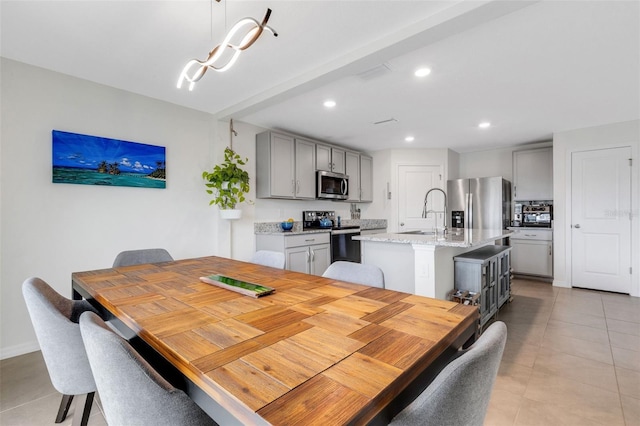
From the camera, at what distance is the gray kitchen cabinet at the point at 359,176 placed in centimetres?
523

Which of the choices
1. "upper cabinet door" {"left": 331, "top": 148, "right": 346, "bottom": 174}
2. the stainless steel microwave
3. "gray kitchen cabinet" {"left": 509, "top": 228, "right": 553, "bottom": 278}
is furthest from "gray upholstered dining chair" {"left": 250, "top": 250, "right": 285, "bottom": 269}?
"gray kitchen cabinet" {"left": 509, "top": 228, "right": 553, "bottom": 278}

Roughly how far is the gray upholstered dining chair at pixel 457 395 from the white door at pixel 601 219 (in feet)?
16.1

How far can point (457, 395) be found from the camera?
643mm

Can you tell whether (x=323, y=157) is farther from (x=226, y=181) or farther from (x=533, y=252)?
(x=533, y=252)

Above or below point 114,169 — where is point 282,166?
above

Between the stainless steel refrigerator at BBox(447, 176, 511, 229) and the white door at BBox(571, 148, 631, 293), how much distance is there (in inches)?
35.2

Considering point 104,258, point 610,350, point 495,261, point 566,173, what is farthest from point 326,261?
point 566,173

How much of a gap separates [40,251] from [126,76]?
1.70 m

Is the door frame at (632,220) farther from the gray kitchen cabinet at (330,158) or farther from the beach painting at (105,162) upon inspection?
the beach painting at (105,162)

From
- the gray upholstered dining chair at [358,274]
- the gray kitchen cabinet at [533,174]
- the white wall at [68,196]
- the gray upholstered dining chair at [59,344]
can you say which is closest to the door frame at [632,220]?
the gray kitchen cabinet at [533,174]

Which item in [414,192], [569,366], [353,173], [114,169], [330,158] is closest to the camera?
[569,366]

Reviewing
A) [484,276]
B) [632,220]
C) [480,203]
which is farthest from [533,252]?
[484,276]

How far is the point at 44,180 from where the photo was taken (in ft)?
8.33

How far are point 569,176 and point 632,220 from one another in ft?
2.96
